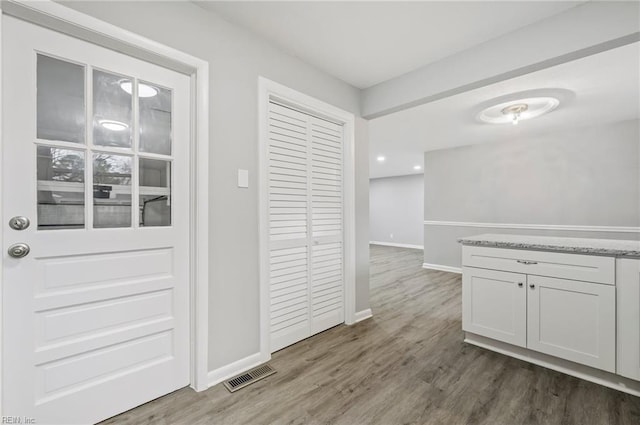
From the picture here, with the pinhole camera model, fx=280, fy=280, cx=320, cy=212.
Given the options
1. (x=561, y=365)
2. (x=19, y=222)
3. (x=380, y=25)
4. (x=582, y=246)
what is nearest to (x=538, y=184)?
(x=582, y=246)

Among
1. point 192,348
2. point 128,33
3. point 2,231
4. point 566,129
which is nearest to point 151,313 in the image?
point 192,348

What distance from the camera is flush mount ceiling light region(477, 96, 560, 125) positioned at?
2998 mm

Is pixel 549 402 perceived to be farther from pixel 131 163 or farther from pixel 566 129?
pixel 566 129

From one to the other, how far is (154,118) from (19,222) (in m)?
0.82

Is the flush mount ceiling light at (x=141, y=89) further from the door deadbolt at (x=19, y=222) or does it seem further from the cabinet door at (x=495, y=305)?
the cabinet door at (x=495, y=305)

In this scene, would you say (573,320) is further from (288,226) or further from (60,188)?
(60,188)

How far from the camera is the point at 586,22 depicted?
170 centimetres

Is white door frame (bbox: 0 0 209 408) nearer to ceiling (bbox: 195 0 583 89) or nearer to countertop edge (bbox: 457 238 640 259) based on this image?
ceiling (bbox: 195 0 583 89)

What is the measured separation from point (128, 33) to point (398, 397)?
258 cm

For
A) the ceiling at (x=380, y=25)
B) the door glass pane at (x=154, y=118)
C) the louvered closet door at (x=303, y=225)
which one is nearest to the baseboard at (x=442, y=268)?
the louvered closet door at (x=303, y=225)

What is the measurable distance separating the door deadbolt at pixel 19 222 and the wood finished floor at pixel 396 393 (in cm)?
110

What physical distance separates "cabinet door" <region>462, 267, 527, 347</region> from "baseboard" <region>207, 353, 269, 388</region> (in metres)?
1.75

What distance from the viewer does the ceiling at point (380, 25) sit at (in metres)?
1.75

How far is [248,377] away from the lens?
189cm
